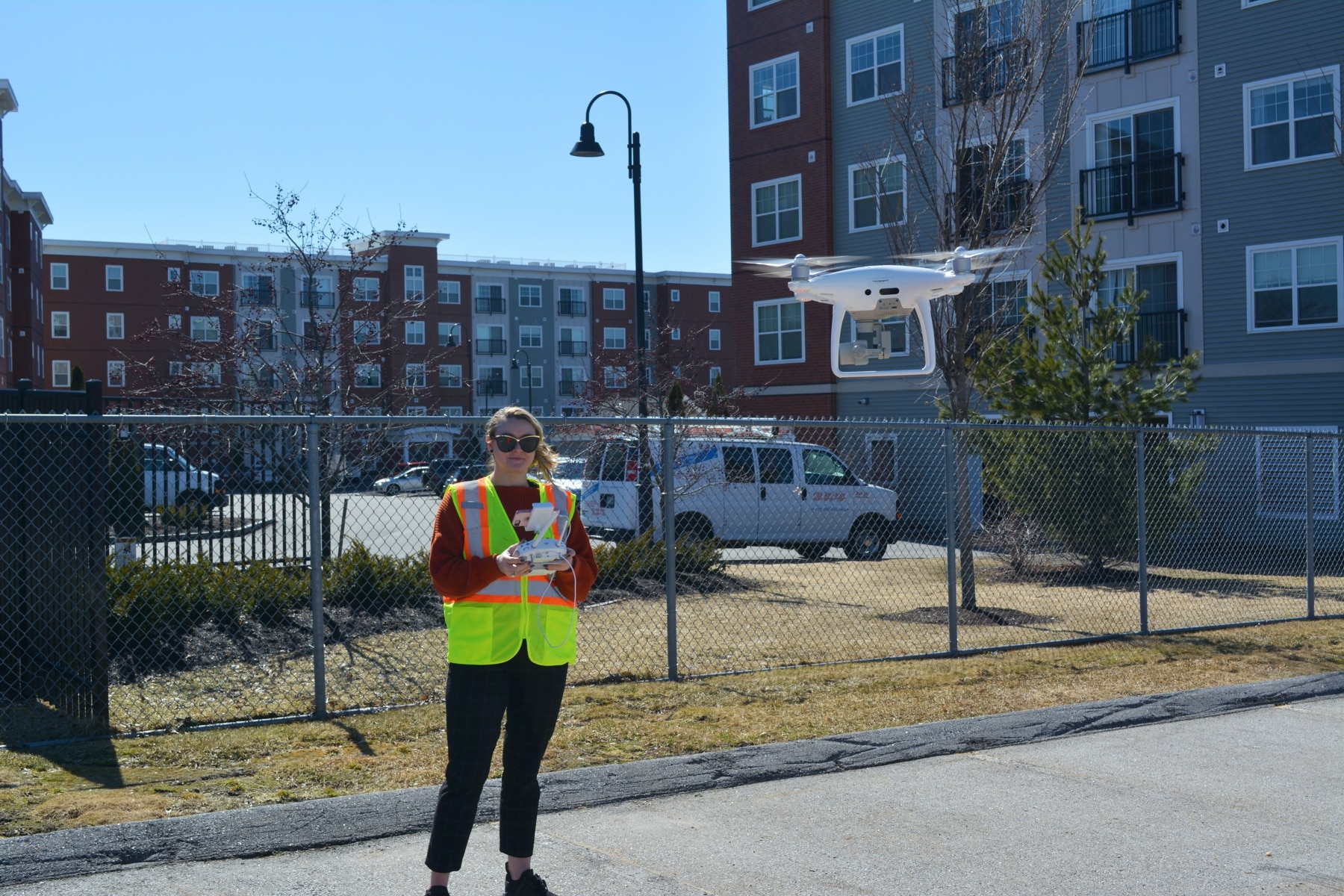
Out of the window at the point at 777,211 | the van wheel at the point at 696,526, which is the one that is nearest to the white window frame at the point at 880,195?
the window at the point at 777,211

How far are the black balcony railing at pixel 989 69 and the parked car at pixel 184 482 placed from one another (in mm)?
8632

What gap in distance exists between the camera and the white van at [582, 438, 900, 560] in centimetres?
1347

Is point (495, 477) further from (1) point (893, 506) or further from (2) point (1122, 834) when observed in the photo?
(1) point (893, 506)

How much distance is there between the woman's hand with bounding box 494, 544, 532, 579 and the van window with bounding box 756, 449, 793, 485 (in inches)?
390

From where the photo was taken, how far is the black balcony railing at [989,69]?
13188 mm

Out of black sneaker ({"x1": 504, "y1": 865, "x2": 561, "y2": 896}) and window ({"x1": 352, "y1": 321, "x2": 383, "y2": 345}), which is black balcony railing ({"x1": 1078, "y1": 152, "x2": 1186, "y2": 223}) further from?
black sneaker ({"x1": 504, "y1": 865, "x2": 561, "y2": 896})

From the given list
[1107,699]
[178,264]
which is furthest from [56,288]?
[1107,699]

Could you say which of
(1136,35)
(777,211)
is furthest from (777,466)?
(777,211)

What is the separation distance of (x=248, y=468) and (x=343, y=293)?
3.40 meters

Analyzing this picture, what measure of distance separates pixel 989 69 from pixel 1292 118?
41.4 feet

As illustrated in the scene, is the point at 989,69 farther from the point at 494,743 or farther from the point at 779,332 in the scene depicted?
the point at 779,332

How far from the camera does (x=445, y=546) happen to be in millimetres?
4320

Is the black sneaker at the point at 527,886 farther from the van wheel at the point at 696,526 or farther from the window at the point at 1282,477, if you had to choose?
the window at the point at 1282,477

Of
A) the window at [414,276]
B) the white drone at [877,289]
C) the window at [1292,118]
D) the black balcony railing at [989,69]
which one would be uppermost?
the window at [414,276]
